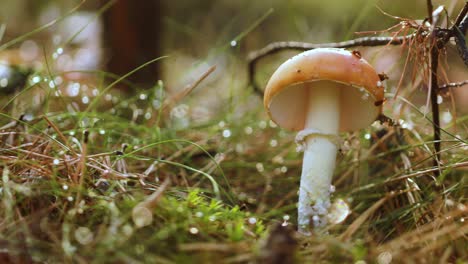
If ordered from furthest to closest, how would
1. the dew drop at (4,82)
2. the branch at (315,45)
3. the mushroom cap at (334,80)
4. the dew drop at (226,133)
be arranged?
the dew drop at (4,82), the dew drop at (226,133), the branch at (315,45), the mushroom cap at (334,80)

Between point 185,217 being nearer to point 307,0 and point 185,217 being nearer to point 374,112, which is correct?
point 374,112

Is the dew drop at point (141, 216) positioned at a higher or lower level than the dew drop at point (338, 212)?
lower

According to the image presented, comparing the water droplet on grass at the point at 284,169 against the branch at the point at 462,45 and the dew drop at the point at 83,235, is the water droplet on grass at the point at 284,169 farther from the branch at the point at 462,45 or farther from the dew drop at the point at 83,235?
the dew drop at the point at 83,235

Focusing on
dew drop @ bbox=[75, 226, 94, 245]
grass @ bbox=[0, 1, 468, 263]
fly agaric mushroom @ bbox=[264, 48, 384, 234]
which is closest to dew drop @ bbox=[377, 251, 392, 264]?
grass @ bbox=[0, 1, 468, 263]

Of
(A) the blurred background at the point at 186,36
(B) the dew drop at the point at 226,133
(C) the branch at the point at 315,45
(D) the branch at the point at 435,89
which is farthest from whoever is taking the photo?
(A) the blurred background at the point at 186,36

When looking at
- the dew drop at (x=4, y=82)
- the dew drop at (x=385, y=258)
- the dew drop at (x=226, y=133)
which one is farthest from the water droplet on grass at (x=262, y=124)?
the dew drop at (x=385, y=258)

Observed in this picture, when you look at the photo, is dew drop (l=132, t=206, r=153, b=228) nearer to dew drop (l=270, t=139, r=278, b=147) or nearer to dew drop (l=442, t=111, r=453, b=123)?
dew drop (l=270, t=139, r=278, b=147)

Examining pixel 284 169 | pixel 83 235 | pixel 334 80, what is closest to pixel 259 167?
pixel 284 169

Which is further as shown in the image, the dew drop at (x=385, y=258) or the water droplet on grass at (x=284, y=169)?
the water droplet on grass at (x=284, y=169)
